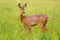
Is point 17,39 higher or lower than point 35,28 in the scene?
higher

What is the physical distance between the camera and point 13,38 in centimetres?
704

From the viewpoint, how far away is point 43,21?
30.8ft

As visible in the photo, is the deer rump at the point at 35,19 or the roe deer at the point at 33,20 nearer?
the roe deer at the point at 33,20

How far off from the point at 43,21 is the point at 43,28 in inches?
13.7

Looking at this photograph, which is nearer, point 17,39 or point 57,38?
point 57,38

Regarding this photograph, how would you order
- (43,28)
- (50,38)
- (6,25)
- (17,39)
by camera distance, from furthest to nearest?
(6,25) < (43,28) < (17,39) < (50,38)

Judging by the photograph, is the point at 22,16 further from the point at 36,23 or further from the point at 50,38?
the point at 50,38

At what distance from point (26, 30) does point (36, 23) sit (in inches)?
18.2

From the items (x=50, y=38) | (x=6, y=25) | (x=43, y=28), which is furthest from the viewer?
(x=6, y=25)

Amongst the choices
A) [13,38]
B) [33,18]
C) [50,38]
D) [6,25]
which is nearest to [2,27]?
[6,25]

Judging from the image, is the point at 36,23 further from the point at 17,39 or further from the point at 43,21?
the point at 17,39

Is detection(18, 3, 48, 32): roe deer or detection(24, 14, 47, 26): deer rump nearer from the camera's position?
detection(18, 3, 48, 32): roe deer

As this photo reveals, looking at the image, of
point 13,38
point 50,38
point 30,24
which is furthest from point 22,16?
point 50,38

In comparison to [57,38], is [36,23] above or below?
below
